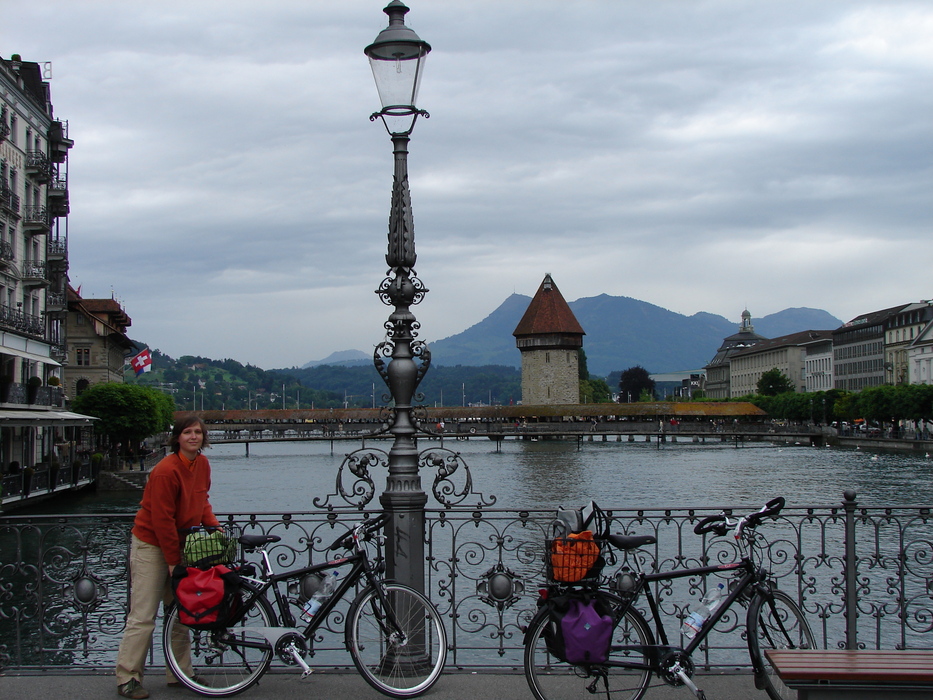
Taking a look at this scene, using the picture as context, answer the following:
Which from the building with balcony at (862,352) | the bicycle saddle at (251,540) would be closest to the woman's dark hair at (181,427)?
the bicycle saddle at (251,540)

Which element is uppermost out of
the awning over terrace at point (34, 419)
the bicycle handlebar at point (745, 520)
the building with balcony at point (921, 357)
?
the building with balcony at point (921, 357)

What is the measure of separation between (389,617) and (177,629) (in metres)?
1.13

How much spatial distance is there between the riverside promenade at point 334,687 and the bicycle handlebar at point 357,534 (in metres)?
0.82

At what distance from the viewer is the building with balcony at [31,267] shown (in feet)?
108

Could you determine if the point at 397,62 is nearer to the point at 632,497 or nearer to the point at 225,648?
the point at 225,648

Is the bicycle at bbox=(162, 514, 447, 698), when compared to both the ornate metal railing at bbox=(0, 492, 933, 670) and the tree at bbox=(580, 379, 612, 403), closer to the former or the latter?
the ornate metal railing at bbox=(0, 492, 933, 670)

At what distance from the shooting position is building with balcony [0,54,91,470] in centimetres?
3300

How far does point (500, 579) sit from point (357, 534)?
998 mm

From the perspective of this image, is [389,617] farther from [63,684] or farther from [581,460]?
[581,460]

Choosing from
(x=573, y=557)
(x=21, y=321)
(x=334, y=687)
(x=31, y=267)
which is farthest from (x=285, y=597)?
(x=31, y=267)

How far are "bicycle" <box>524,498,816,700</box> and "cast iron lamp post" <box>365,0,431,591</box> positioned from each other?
1.08m

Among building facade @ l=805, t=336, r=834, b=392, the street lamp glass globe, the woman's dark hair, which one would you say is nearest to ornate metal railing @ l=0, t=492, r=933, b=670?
the woman's dark hair

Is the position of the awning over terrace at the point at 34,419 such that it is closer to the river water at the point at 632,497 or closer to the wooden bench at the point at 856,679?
the river water at the point at 632,497

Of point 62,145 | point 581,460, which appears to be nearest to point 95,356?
point 62,145
